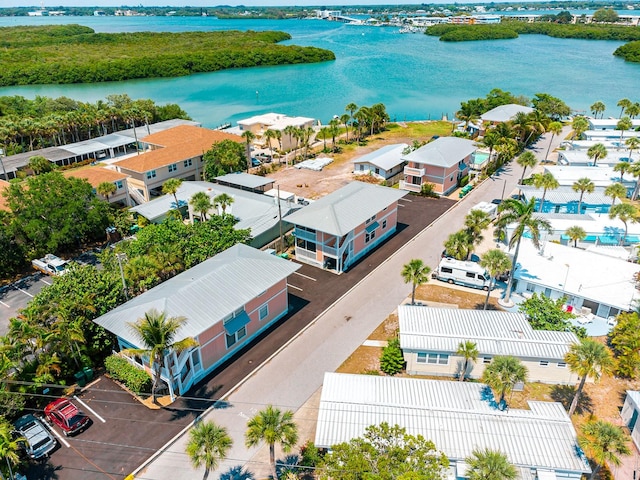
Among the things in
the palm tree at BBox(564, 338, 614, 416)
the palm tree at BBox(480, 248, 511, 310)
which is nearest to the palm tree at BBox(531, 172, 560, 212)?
the palm tree at BBox(480, 248, 511, 310)

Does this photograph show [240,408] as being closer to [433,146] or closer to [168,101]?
[433,146]

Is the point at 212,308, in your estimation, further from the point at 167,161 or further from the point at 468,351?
the point at 167,161

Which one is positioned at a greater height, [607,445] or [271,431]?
[271,431]

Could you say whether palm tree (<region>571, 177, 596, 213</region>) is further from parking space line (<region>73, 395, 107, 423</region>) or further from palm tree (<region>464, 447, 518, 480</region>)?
parking space line (<region>73, 395, 107, 423</region>)

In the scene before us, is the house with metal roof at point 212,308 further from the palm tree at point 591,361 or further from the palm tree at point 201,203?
the palm tree at point 591,361

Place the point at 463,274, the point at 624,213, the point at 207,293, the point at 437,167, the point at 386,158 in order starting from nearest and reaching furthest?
1. the point at 207,293
2. the point at 463,274
3. the point at 624,213
4. the point at 437,167
5. the point at 386,158

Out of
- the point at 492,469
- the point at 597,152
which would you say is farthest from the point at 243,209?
the point at 597,152

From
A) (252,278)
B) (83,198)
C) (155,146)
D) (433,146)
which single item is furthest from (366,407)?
(155,146)

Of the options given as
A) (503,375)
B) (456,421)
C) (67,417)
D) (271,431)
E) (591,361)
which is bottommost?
(67,417)
